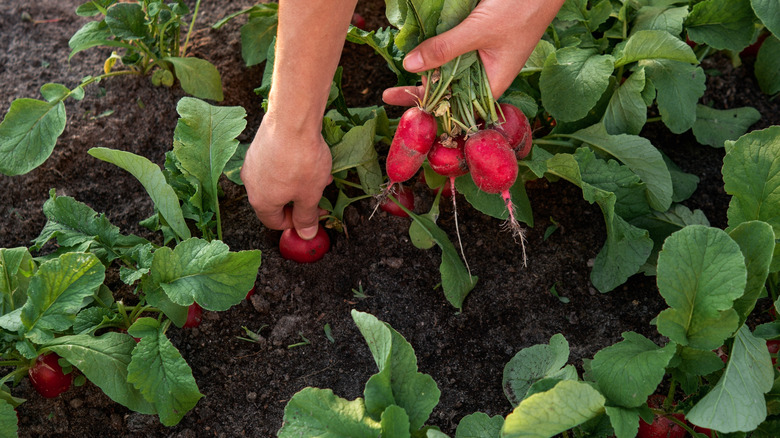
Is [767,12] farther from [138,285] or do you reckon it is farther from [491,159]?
[138,285]

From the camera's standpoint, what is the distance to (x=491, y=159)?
1755 mm

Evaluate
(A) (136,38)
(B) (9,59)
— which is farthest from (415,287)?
(B) (9,59)

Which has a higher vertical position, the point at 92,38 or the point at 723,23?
the point at 723,23

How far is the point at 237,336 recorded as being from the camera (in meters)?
2.00

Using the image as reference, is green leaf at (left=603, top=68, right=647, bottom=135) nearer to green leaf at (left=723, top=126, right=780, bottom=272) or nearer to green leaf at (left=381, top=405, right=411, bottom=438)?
green leaf at (left=723, top=126, right=780, bottom=272)

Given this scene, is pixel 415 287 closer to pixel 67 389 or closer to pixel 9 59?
pixel 67 389

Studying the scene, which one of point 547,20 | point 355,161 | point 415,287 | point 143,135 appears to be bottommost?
point 415,287

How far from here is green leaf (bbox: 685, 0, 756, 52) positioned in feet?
7.14

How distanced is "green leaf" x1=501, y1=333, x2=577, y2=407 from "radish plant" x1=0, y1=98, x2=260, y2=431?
2.28 feet

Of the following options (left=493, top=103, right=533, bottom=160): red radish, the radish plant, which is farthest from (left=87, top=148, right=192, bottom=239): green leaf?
(left=493, top=103, right=533, bottom=160): red radish

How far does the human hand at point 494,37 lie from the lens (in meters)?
1.64

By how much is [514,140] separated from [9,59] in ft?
6.39

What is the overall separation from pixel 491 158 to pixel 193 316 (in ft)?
3.10

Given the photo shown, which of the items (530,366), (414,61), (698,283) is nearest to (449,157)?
(414,61)
